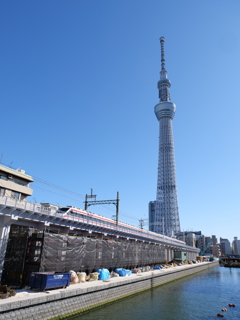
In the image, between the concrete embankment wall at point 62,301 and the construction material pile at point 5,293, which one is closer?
the concrete embankment wall at point 62,301

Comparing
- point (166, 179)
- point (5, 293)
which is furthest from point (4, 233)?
point (166, 179)

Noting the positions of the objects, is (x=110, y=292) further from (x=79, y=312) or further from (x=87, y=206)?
(x=87, y=206)

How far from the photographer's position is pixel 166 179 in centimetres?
16575

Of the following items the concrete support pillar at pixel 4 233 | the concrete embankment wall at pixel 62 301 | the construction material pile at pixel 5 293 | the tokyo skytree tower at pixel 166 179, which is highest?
the tokyo skytree tower at pixel 166 179

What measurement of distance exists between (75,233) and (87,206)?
17.5 meters

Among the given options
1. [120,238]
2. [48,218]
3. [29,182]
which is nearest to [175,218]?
[120,238]

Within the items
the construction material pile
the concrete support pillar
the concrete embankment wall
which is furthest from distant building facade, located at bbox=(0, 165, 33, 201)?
the concrete embankment wall

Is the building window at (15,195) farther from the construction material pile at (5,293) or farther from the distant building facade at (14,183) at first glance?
the construction material pile at (5,293)

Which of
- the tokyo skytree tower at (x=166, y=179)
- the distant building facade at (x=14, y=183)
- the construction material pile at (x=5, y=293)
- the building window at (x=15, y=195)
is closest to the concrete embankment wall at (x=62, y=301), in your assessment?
the construction material pile at (x=5, y=293)

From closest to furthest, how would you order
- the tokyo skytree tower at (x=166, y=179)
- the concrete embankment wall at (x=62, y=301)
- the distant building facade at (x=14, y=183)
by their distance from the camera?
1. the concrete embankment wall at (x=62, y=301)
2. the distant building facade at (x=14, y=183)
3. the tokyo skytree tower at (x=166, y=179)

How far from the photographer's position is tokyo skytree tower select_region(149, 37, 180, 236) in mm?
158875

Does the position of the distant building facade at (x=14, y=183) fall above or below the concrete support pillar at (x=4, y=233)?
above

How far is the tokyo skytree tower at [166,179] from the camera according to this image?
521ft

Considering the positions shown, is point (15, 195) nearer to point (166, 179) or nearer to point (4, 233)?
point (4, 233)
